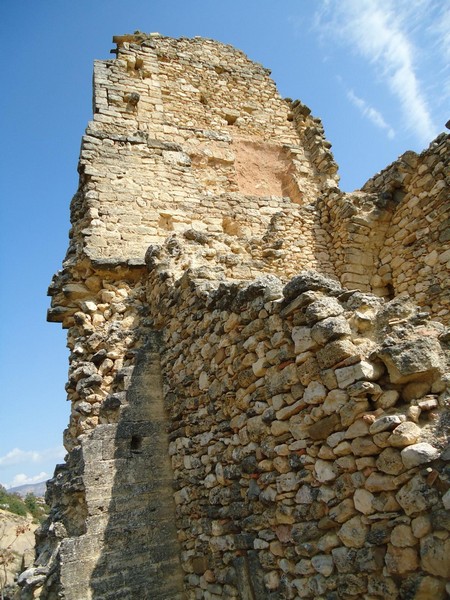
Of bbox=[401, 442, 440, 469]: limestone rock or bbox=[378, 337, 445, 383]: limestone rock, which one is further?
bbox=[378, 337, 445, 383]: limestone rock

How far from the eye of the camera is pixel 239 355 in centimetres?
401

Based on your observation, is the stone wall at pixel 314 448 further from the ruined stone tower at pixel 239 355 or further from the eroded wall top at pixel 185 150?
the eroded wall top at pixel 185 150

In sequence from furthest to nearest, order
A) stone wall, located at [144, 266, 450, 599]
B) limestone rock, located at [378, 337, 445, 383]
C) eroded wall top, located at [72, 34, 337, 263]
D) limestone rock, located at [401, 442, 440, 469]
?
1. eroded wall top, located at [72, 34, 337, 263]
2. limestone rock, located at [378, 337, 445, 383]
3. stone wall, located at [144, 266, 450, 599]
4. limestone rock, located at [401, 442, 440, 469]

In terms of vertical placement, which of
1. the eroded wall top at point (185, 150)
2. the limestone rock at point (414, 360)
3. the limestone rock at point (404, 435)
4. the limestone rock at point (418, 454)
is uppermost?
the eroded wall top at point (185, 150)

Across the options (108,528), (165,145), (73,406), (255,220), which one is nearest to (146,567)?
(108,528)

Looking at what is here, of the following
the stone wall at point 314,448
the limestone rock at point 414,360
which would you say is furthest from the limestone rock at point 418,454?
the limestone rock at point 414,360

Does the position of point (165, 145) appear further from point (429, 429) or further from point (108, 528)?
point (429, 429)

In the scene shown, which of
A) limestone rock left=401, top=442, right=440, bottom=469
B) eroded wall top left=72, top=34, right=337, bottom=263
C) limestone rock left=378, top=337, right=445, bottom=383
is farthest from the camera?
eroded wall top left=72, top=34, right=337, bottom=263

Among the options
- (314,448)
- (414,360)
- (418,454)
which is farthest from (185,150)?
(418,454)

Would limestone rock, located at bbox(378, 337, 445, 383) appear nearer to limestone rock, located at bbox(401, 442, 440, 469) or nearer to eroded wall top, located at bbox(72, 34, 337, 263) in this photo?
limestone rock, located at bbox(401, 442, 440, 469)

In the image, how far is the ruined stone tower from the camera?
8.63 ft

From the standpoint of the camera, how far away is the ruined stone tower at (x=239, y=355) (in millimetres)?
2631

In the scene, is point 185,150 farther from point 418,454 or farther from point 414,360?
point 418,454

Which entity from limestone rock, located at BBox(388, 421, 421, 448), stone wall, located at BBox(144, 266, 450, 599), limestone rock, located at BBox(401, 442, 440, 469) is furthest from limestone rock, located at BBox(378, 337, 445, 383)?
limestone rock, located at BBox(401, 442, 440, 469)
